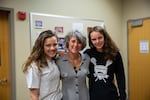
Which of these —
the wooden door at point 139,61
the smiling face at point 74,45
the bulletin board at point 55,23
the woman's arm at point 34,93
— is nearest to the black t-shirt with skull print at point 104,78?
the smiling face at point 74,45

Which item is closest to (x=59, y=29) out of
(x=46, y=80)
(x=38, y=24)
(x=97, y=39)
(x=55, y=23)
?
(x=55, y=23)

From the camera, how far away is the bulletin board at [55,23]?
3354 mm

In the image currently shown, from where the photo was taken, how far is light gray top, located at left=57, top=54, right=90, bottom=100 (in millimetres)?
1899

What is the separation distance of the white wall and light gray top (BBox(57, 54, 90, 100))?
4.81 ft

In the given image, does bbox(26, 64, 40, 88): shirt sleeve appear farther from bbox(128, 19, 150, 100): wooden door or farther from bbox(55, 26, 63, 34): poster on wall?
bbox(128, 19, 150, 100): wooden door

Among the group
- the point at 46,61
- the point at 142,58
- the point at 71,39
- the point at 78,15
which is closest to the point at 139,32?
the point at 142,58

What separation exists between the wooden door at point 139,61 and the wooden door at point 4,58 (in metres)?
2.71

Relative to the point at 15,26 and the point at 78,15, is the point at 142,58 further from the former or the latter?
the point at 15,26

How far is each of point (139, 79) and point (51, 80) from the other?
3.10 metres

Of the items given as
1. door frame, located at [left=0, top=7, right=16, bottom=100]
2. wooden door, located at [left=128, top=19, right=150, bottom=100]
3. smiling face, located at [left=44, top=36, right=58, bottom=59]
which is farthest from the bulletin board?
smiling face, located at [left=44, top=36, right=58, bottom=59]

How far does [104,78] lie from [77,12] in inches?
85.8

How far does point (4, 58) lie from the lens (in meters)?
3.17

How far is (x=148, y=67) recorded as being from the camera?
4180 millimetres

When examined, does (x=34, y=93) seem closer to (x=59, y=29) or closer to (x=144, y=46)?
(x=59, y=29)
